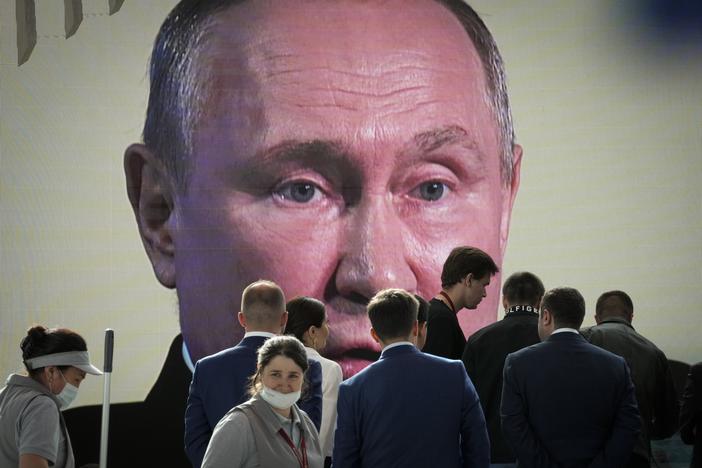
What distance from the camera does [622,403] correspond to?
3775 millimetres

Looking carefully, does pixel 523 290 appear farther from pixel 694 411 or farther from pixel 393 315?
pixel 393 315

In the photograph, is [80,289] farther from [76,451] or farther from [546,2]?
[546,2]

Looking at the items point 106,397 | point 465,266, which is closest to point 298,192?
point 106,397

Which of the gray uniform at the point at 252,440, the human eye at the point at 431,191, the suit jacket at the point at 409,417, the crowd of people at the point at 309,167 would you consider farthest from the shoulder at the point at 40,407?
the human eye at the point at 431,191

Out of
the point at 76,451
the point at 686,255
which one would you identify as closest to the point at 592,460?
the point at 686,255

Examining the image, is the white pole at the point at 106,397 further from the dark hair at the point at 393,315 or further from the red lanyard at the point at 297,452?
the red lanyard at the point at 297,452

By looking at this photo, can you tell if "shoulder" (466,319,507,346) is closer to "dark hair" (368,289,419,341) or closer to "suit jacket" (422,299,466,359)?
"suit jacket" (422,299,466,359)

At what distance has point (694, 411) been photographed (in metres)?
4.41

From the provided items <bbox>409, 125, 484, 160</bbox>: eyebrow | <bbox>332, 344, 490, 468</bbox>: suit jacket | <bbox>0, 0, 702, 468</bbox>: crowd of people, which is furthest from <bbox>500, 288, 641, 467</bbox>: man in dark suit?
<bbox>409, 125, 484, 160</bbox>: eyebrow

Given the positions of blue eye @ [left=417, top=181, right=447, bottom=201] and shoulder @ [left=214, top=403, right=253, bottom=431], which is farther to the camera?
blue eye @ [left=417, top=181, right=447, bottom=201]

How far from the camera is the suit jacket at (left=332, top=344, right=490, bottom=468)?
3240 millimetres

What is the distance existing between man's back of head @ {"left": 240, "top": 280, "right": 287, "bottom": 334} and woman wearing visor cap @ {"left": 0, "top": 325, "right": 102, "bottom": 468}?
0.54m

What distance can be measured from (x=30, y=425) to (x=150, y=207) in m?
2.40

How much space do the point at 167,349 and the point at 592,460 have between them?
258 cm
